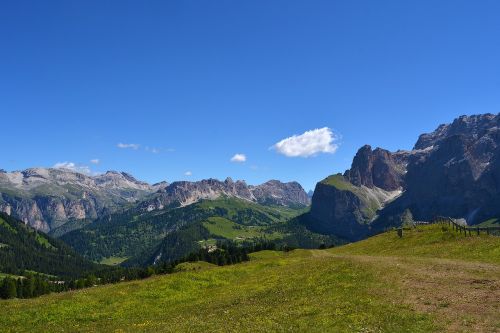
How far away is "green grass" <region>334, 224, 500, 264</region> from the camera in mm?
54188

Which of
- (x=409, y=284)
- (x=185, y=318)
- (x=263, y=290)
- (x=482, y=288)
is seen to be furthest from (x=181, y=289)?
(x=482, y=288)

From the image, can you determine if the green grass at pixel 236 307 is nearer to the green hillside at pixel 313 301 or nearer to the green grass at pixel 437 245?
the green hillside at pixel 313 301

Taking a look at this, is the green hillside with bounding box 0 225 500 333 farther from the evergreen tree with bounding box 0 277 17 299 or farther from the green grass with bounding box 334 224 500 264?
the evergreen tree with bounding box 0 277 17 299

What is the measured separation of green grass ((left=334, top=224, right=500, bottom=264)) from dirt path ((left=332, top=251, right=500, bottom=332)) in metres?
6.24

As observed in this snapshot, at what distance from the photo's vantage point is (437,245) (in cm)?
6625

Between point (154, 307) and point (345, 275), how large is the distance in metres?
22.1

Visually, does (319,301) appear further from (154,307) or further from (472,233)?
(472,233)

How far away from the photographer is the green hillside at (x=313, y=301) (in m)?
29.5

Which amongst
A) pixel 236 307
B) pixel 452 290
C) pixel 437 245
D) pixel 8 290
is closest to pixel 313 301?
pixel 236 307

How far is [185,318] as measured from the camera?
3825 cm

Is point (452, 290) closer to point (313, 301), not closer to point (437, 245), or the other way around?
point (313, 301)

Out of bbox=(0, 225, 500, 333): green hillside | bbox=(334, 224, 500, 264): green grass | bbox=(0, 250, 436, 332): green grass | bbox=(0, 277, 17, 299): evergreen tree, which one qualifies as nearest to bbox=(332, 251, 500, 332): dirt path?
bbox=(0, 225, 500, 333): green hillside

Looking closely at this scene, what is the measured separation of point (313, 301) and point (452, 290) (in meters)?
11.7

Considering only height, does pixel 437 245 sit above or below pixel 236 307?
above
